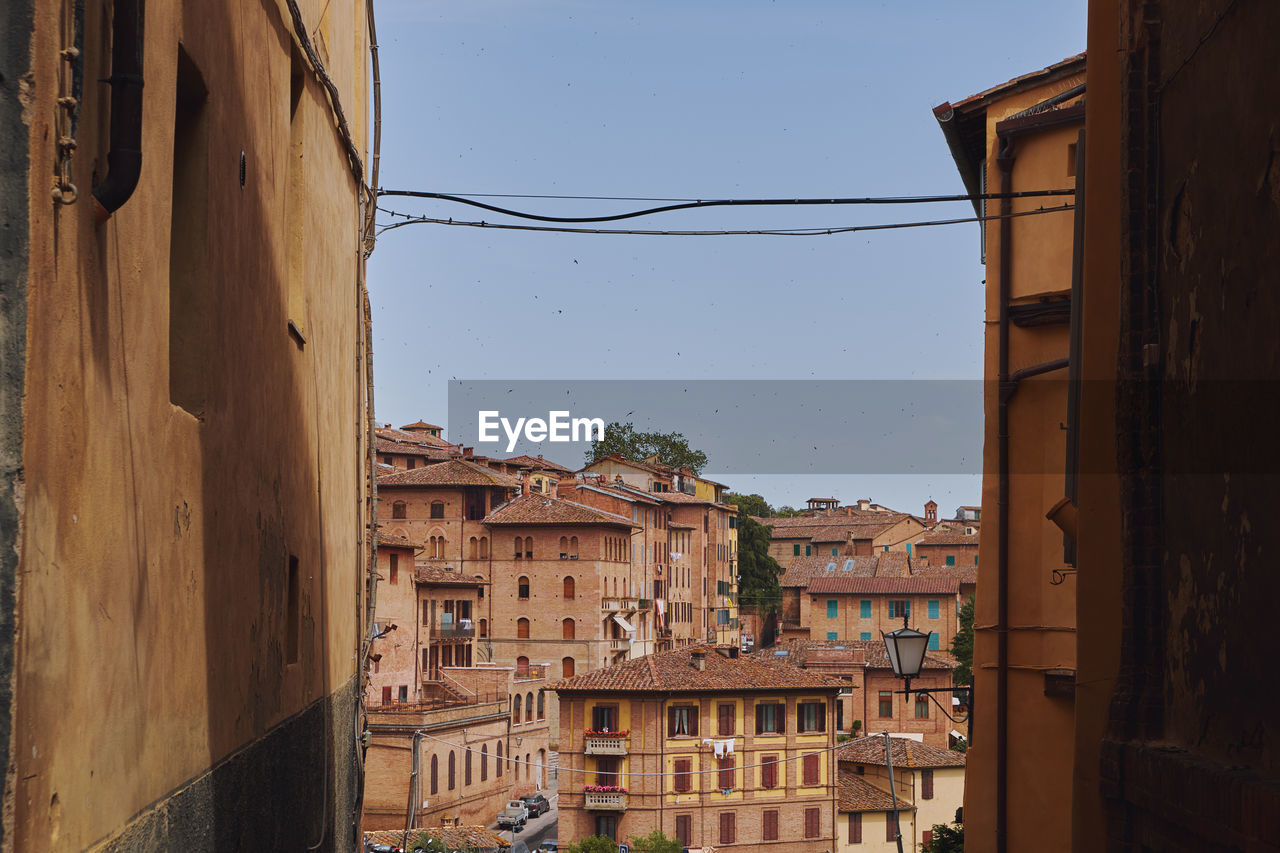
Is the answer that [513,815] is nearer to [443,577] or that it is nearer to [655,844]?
[655,844]

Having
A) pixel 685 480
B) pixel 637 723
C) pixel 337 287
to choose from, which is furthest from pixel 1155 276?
pixel 685 480

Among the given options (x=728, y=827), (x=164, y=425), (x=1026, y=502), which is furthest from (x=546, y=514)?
(x=164, y=425)

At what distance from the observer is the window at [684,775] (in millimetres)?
48938

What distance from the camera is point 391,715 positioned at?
52.2m

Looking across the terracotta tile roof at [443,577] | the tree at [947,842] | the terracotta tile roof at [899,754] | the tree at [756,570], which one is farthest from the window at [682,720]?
the tree at [756,570]

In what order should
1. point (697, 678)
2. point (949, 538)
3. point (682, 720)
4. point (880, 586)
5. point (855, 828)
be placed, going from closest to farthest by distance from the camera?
point (682, 720) < point (855, 828) < point (697, 678) < point (880, 586) < point (949, 538)

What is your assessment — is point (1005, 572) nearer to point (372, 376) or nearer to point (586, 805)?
point (372, 376)

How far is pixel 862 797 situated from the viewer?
50750 millimetres

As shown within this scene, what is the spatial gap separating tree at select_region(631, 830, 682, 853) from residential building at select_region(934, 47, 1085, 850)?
34422 mm

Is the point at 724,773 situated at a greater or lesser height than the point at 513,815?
greater

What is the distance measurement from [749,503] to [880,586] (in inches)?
1879

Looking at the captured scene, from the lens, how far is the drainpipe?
12.0ft

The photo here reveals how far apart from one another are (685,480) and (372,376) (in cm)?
8931

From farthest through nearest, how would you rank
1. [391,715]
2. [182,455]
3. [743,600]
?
1. [743,600]
2. [391,715]
3. [182,455]
